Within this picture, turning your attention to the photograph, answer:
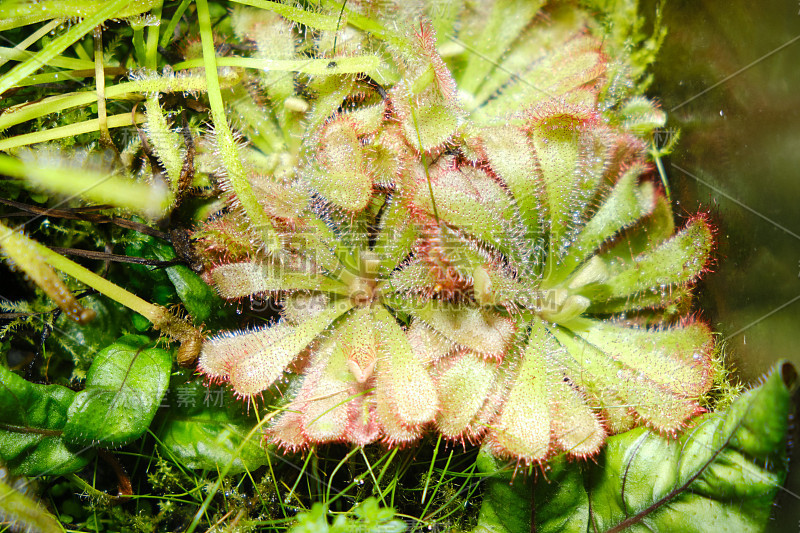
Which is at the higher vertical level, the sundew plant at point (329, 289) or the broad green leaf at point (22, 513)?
the sundew plant at point (329, 289)

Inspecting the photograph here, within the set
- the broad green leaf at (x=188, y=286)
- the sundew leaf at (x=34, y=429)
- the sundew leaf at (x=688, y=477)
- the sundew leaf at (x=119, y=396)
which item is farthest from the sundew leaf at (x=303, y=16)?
the sundew leaf at (x=688, y=477)

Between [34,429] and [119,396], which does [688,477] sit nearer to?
[119,396]

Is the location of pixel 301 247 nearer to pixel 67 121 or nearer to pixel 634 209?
pixel 67 121

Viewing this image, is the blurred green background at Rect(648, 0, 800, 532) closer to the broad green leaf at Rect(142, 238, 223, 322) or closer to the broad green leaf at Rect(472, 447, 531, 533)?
the broad green leaf at Rect(472, 447, 531, 533)

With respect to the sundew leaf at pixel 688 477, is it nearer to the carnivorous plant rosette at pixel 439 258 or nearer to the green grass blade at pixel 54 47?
the carnivorous plant rosette at pixel 439 258

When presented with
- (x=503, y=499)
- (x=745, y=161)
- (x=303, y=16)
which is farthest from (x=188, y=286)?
(x=745, y=161)

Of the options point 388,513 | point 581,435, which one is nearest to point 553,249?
point 581,435
